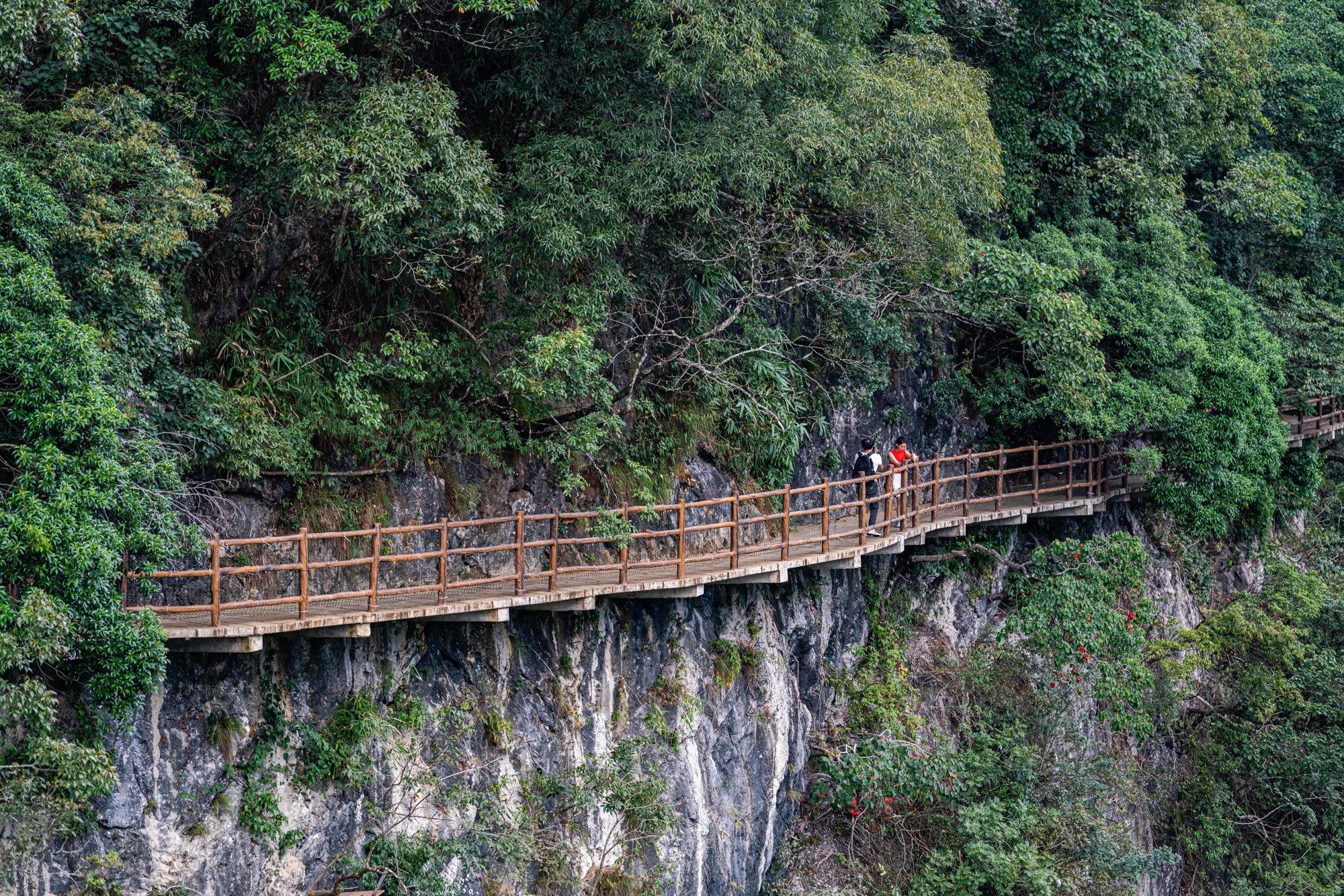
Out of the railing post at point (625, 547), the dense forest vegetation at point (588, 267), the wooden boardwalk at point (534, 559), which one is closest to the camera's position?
the dense forest vegetation at point (588, 267)

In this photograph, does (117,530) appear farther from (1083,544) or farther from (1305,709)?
(1305,709)

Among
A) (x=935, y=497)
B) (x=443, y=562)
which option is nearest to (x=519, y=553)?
(x=443, y=562)

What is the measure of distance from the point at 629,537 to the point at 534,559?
1786 mm

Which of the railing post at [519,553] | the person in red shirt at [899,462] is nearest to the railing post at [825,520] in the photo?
the person in red shirt at [899,462]

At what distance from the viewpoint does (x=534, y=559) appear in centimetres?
1669

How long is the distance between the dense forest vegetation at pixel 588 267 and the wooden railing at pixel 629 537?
813 millimetres

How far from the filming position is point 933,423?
24234mm

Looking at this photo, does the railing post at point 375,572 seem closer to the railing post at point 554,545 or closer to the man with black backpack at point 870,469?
the railing post at point 554,545

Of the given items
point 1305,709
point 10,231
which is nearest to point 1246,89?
point 1305,709

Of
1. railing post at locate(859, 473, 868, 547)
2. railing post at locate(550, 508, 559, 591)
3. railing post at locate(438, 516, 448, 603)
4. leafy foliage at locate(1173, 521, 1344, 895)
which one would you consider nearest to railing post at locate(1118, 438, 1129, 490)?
leafy foliage at locate(1173, 521, 1344, 895)

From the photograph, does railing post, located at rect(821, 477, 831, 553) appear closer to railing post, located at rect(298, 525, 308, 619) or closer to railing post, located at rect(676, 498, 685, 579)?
railing post, located at rect(676, 498, 685, 579)

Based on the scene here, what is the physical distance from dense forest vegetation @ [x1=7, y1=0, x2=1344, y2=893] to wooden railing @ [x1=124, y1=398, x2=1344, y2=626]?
0.81m

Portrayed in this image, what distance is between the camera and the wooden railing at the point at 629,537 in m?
13.4

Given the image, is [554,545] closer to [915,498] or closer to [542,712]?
[542,712]
